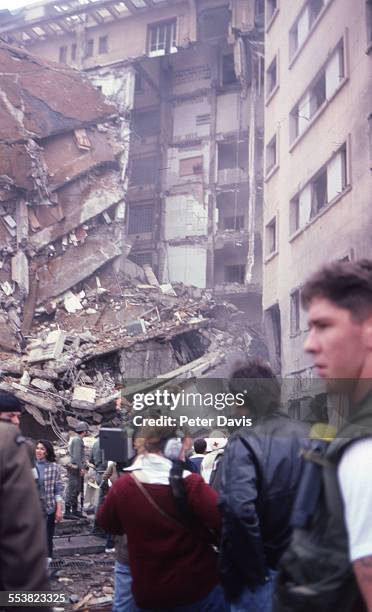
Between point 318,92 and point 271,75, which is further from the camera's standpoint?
point 271,75

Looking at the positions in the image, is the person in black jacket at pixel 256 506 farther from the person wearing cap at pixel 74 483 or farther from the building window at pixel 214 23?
the building window at pixel 214 23

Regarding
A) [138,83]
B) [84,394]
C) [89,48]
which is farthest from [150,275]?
[89,48]

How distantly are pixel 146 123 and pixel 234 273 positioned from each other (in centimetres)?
922

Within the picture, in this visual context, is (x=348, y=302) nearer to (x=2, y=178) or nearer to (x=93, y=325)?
(x=93, y=325)

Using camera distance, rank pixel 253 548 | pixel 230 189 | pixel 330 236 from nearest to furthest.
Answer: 1. pixel 253 548
2. pixel 330 236
3. pixel 230 189

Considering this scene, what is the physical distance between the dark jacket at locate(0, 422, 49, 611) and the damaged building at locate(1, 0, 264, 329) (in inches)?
772

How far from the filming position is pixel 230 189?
22.8 metres

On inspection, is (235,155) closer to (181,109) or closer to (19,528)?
(181,109)

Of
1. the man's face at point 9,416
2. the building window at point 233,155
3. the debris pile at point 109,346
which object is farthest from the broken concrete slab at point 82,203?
the man's face at point 9,416

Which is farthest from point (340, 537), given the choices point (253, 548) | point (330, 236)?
point (330, 236)

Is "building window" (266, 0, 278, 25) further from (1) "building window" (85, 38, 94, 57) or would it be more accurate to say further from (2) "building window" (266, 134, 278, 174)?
(1) "building window" (85, 38, 94, 57)

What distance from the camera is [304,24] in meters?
11.0

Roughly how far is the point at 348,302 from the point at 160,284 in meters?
21.1

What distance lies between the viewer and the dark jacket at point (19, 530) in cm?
142
